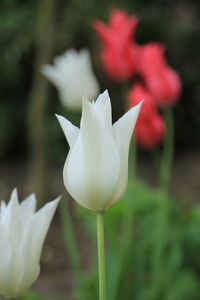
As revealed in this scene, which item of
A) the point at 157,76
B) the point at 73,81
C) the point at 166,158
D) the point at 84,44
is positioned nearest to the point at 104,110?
the point at 157,76

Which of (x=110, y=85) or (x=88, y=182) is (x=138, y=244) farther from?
(x=110, y=85)

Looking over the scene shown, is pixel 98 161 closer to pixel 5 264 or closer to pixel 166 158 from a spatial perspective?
pixel 5 264

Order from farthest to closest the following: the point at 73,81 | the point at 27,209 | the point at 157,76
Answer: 1. the point at 73,81
2. the point at 157,76
3. the point at 27,209

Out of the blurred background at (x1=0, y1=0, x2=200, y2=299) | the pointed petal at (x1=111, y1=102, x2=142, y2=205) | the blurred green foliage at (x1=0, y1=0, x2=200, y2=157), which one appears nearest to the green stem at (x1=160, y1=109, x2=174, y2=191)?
the blurred background at (x1=0, y1=0, x2=200, y2=299)

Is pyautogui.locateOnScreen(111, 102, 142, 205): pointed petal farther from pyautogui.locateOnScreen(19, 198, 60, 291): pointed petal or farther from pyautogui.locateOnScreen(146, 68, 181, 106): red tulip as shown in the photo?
pyautogui.locateOnScreen(146, 68, 181, 106): red tulip

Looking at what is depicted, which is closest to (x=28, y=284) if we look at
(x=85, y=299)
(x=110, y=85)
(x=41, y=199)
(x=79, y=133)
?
(x=79, y=133)

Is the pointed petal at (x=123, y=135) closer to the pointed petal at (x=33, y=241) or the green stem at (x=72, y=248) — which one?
the pointed petal at (x=33, y=241)

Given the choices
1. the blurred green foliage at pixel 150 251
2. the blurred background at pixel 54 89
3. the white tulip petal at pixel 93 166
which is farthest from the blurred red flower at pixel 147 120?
the blurred background at pixel 54 89
